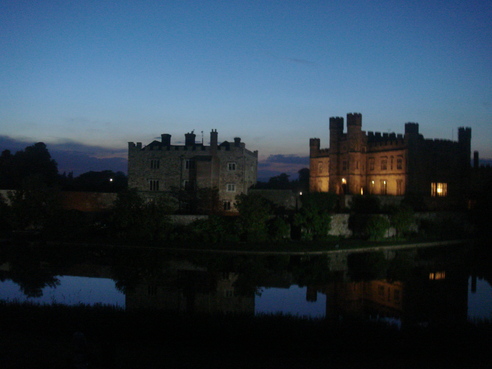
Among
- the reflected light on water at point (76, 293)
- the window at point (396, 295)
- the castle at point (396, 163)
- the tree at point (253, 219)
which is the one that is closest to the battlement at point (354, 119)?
the castle at point (396, 163)

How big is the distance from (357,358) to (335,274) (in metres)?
13.0

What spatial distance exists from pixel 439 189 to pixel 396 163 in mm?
4537

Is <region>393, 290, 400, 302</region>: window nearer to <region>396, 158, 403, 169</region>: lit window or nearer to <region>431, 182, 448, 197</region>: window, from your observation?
<region>396, 158, 403, 169</region>: lit window

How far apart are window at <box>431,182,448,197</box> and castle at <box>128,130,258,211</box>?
16.0 metres

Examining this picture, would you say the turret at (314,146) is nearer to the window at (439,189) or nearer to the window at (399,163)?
the window at (399,163)

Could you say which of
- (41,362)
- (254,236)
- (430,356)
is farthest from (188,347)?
(254,236)

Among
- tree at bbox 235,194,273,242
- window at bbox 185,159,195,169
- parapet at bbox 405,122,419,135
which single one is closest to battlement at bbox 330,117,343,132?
parapet at bbox 405,122,419,135

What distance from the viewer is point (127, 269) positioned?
2216cm

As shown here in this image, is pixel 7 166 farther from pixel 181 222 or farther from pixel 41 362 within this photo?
pixel 41 362

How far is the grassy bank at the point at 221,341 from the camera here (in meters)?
8.82

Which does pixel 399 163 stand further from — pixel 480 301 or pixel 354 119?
pixel 480 301

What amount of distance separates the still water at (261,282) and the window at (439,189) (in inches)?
580

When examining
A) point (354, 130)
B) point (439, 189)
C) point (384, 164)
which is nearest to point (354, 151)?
point (354, 130)

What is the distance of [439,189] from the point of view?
42969 millimetres
